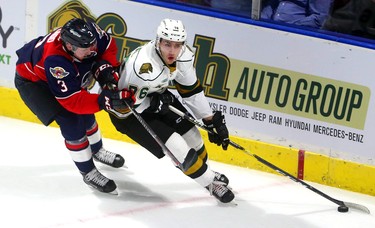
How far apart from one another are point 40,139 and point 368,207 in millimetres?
2070

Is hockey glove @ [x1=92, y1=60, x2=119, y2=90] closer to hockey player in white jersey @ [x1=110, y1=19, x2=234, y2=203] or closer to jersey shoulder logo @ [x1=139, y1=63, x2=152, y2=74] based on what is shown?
hockey player in white jersey @ [x1=110, y1=19, x2=234, y2=203]

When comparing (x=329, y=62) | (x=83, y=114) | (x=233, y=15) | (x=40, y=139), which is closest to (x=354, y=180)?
(x=329, y=62)

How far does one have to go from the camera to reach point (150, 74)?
436 cm

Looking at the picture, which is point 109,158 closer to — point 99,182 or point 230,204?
point 99,182

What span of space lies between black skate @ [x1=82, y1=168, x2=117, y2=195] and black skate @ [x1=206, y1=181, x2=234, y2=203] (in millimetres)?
528

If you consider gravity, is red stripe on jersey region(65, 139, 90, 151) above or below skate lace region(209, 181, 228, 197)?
above

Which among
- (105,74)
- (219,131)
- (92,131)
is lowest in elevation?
(92,131)

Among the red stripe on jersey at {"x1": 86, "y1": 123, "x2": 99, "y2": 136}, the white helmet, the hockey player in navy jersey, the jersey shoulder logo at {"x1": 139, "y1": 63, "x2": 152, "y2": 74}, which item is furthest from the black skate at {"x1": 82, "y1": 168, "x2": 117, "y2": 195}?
the white helmet

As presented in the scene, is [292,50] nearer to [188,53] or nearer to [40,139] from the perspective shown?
[188,53]

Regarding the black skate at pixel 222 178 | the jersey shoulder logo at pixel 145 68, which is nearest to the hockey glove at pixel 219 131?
the black skate at pixel 222 178

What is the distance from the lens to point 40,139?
5.49 meters

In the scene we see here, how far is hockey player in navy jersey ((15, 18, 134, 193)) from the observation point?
433 centimetres

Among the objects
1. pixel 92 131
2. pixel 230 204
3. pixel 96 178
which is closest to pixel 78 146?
pixel 96 178

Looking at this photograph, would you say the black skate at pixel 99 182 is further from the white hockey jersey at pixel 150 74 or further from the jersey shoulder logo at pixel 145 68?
the jersey shoulder logo at pixel 145 68
